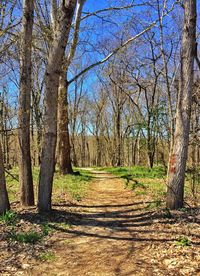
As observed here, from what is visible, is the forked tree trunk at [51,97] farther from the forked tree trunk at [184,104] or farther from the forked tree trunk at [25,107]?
the forked tree trunk at [184,104]

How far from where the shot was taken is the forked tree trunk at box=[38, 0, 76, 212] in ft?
19.5

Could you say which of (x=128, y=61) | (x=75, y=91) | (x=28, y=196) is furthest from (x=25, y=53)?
(x=75, y=91)

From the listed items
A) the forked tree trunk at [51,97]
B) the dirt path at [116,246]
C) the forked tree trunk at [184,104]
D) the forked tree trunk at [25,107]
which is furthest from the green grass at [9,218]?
the forked tree trunk at [184,104]

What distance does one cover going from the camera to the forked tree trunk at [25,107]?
663 centimetres

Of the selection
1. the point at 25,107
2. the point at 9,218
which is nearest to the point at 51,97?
the point at 25,107

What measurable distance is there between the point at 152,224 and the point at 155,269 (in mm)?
1871

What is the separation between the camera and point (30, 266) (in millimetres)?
3785

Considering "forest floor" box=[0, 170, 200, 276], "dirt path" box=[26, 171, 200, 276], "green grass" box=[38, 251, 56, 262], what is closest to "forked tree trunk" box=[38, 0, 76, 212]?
"forest floor" box=[0, 170, 200, 276]

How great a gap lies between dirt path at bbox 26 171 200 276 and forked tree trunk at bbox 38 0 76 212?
0.73 meters

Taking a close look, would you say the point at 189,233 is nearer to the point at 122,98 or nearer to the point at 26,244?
the point at 26,244

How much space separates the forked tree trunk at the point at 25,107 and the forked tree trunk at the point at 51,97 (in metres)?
0.80

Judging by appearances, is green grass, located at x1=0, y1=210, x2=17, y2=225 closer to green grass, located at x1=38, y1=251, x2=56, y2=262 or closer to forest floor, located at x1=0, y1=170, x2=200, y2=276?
forest floor, located at x1=0, y1=170, x2=200, y2=276

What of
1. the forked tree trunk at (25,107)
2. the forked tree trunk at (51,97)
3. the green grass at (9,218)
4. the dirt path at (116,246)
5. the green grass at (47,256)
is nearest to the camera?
the dirt path at (116,246)

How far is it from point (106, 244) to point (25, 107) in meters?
3.88
